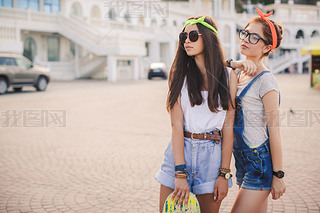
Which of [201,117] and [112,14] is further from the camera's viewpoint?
[112,14]

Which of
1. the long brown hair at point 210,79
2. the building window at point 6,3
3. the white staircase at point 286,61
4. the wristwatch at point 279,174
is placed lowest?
the wristwatch at point 279,174

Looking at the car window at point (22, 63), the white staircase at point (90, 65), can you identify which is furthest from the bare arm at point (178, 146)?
the white staircase at point (90, 65)

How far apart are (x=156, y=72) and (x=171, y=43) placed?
9.47m

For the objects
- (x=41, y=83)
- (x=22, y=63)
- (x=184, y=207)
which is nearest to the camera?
(x=184, y=207)

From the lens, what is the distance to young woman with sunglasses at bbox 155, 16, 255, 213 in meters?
2.33

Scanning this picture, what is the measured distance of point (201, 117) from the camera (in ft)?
7.73

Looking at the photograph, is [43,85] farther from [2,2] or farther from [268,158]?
[268,158]

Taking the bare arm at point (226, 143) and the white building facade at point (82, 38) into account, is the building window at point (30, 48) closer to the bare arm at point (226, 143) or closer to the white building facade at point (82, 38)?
the white building facade at point (82, 38)

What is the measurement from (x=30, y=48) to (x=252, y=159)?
29236 mm

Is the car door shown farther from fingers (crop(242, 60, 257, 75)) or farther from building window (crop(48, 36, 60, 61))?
fingers (crop(242, 60, 257, 75))

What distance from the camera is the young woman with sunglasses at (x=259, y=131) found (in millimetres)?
2355

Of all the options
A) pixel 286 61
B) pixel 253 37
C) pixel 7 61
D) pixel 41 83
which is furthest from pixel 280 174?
pixel 286 61

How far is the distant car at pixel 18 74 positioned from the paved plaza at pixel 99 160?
664cm

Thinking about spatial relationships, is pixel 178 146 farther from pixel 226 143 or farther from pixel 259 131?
pixel 259 131
